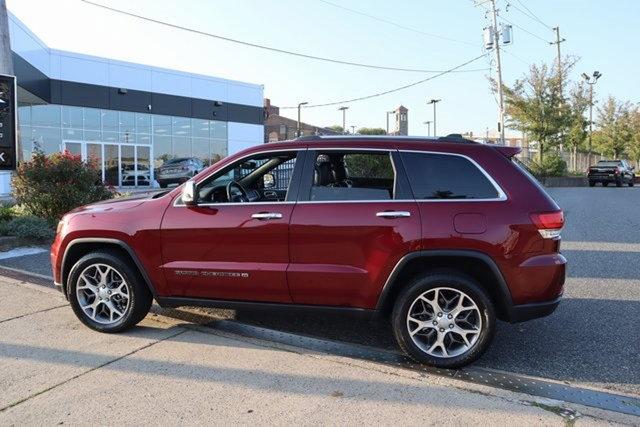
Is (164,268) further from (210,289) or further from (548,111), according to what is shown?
(548,111)

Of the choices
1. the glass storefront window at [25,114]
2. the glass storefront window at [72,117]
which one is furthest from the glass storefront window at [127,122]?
the glass storefront window at [25,114]

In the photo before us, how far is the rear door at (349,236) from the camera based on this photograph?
4387mm

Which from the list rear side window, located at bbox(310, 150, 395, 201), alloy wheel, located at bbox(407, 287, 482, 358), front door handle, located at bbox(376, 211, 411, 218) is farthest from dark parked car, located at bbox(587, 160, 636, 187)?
front door handle, located at bbox(376, 211, 411, 218)

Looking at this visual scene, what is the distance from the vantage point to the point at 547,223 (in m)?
4.28

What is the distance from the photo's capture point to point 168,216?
4.95m

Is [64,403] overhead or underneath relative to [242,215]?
underneath

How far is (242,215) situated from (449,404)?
222cm

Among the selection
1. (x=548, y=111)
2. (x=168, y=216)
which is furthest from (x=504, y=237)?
(x=548, y=111)

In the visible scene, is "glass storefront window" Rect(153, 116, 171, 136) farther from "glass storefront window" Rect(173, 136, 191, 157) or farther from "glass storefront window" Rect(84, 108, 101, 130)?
"glass storefront window" Rect(84, 108, 101, 130)

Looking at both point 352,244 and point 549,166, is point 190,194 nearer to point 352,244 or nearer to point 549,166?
point 352,244

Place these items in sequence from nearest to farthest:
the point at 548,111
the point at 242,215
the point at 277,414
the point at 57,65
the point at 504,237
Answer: the point at 277,414 < the point at 504,237 < the point at 242,215 < the point at 57,65 < the point at 548,111

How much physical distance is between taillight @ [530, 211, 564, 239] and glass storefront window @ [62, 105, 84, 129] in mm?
26471

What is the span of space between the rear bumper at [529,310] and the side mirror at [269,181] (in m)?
2.70

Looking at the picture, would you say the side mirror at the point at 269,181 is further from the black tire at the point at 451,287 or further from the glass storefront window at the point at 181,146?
the glass storefront window at the point at 181,146
